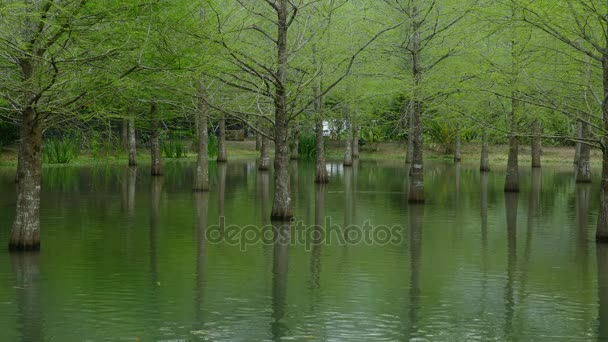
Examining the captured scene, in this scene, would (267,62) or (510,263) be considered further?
(267,62)

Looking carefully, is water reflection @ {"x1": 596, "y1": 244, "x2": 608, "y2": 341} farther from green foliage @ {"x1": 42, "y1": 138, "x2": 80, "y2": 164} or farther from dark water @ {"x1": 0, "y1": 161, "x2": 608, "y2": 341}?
green foliage @ {"x1": 42, "y1": 138, "x2": 80, "y2": 164}

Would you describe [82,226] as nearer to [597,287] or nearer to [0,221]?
[0,221]

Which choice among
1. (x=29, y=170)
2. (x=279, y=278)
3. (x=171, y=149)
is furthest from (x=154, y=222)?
(x=171, y=149)

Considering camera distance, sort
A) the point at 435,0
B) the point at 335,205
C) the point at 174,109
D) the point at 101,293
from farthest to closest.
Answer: the point at 174,109
the point at 335,205
the point at 435,0
the point at 101,293

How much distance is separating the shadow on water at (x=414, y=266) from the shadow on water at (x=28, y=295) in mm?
4495

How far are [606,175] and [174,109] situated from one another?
617 inches

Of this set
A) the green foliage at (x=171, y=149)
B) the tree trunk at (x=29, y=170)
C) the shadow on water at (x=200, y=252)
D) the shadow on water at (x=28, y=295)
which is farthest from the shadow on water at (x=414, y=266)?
the green foliage at (x=171, y=149)

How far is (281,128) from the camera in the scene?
787 inches

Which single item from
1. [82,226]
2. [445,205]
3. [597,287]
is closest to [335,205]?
[445,205]

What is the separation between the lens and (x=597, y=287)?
41.7 ft

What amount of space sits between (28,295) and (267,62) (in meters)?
10.9

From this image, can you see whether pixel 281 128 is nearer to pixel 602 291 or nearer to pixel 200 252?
pixel 200 252

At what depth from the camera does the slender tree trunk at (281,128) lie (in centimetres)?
1966

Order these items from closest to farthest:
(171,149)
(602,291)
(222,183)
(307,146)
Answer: (602,291), (222,183), (171,149), (307,146)
